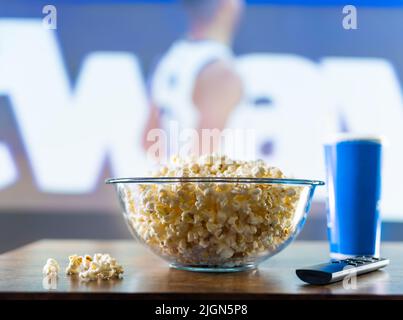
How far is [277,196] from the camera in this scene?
0.73 meters

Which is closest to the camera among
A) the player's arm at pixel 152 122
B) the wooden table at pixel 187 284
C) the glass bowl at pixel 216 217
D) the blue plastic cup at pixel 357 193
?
the wooden table at pixel 187 284

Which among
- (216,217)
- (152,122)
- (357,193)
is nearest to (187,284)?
(216,217)

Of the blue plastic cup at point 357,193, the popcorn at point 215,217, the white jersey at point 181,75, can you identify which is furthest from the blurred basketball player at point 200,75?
the popcorn at point 215,217

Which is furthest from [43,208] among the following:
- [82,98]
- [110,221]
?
[82,98]

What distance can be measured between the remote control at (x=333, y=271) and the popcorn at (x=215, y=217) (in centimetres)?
9

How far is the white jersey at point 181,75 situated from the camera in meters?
2.92

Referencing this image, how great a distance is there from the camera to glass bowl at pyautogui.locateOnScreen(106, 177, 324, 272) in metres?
0.70

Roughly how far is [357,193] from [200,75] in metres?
2.14

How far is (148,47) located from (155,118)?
398 millimetres

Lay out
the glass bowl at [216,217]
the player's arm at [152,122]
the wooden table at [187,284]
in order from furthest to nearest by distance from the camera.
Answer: the player's arm at [152,122]
the glass bowl at [216,217]
the wooden table at [187,284]

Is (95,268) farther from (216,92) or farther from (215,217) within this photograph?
(216,92)

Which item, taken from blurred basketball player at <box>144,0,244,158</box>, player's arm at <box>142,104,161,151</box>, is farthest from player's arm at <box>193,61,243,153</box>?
player's arm at <box>142,104,161,151</box>

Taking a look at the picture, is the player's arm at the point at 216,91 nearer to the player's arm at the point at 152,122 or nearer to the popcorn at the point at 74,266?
the player's arm at the point at 152,122

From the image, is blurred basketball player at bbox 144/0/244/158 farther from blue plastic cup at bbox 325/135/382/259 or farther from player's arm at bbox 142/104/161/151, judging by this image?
blue plastic cup at bbox 325/135/382/259
